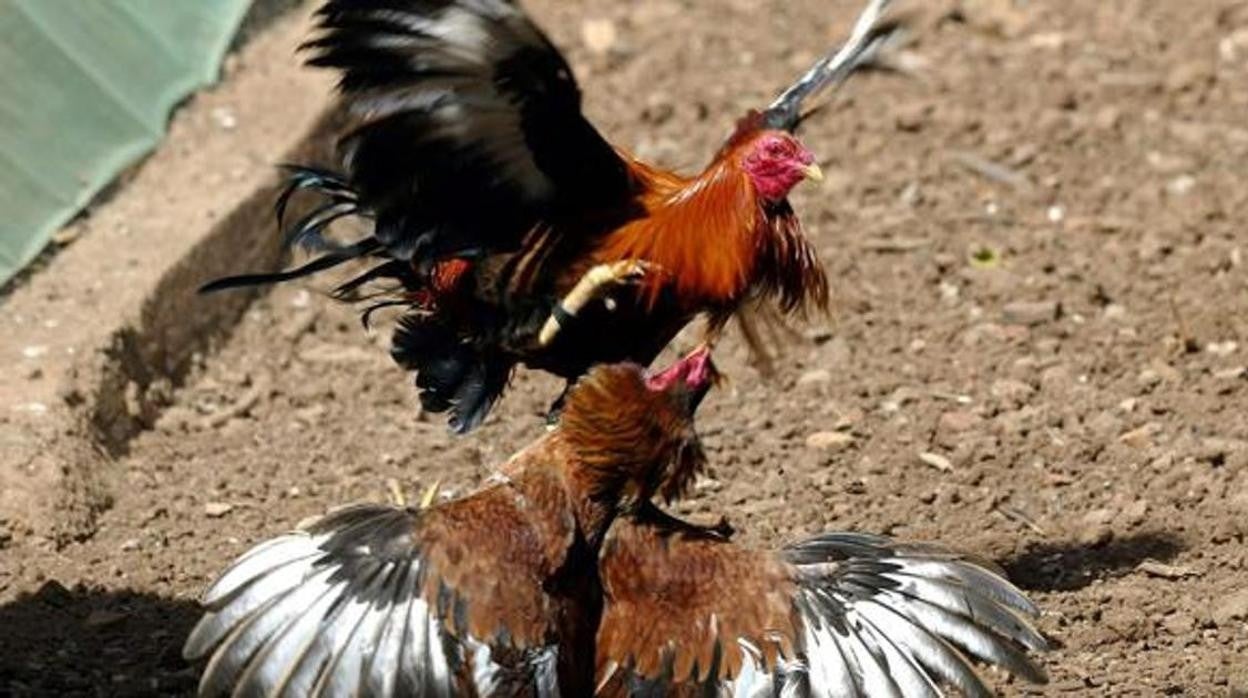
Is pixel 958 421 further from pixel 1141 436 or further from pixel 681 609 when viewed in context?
pixel 681 609

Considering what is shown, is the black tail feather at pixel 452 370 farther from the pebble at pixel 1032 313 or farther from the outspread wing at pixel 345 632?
the pebble at pixel 1032 313

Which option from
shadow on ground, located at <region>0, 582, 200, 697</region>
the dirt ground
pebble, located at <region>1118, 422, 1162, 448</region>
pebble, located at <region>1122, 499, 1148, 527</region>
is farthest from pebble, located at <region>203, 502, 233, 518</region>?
pebble, located at <region>1118, 422, 1162, 448</region>

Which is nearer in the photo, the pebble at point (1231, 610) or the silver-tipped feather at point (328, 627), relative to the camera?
the silver-tipped feather at point (328, 627)

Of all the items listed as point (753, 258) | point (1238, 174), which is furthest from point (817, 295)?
point (1238, 174)

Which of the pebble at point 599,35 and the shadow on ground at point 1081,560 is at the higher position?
the pebble at point 599,35

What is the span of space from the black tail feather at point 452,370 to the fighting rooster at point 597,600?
0.90 m

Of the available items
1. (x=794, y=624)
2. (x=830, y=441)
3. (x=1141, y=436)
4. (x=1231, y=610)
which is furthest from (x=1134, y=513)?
(x=794, y=624)

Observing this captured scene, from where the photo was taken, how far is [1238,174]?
8.20m

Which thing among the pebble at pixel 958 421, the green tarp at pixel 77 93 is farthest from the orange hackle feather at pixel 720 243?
the green tarp at pixel 77 93

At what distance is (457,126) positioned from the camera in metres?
5.36

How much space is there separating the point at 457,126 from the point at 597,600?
3.90 ft

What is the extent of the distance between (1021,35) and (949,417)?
3107mm

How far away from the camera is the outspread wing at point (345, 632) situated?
4.68 meters

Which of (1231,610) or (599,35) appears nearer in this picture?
(1231,610)
